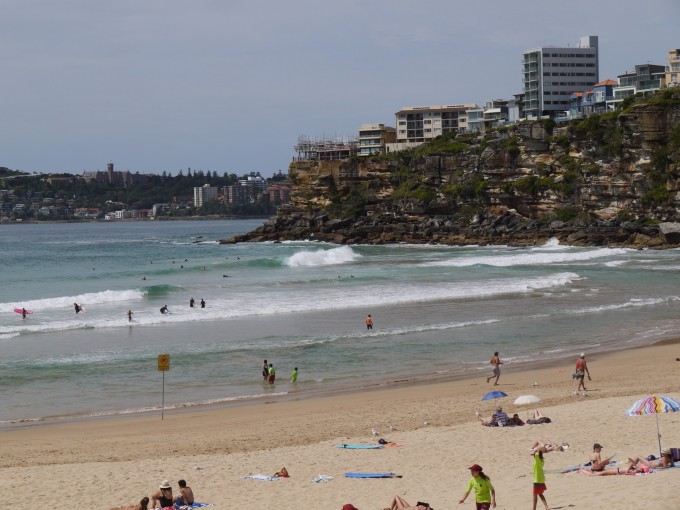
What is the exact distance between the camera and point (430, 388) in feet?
67.7

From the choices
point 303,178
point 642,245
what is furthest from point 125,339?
point 303,178

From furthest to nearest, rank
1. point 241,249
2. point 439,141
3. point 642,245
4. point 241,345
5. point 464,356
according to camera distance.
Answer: point 439,141 → point 241,249 → point 642,245 → point 241,345 → point 464,356

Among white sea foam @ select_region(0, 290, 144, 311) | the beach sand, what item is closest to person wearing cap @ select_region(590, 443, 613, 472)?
the beach sand

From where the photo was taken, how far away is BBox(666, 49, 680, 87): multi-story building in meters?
86.4

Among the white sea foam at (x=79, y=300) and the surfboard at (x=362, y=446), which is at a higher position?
the white sea foam at (x=79, y=300)

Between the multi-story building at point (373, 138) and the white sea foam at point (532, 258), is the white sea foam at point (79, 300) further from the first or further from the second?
the multi-story building at point (373, 138)

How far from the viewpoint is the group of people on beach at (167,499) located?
11.6 metres

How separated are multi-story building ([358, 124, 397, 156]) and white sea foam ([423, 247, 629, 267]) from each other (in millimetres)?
49068

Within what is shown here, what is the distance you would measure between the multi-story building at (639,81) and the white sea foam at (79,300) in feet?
205

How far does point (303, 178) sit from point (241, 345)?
65762mm

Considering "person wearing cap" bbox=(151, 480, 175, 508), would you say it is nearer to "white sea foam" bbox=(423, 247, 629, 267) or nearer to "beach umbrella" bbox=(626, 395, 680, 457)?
"beach umbrella" bbox=(626, 395, 680, 457)

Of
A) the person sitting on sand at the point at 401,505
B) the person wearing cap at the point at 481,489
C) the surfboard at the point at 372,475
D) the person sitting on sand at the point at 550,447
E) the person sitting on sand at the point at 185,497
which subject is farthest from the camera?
the person sitting on sand at the point at 550,447

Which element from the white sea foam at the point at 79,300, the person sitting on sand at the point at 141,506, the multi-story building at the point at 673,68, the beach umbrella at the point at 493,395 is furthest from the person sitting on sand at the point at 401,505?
the multi-story building at the point at 673,68

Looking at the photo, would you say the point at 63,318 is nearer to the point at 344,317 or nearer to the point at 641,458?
the point at 344,317
